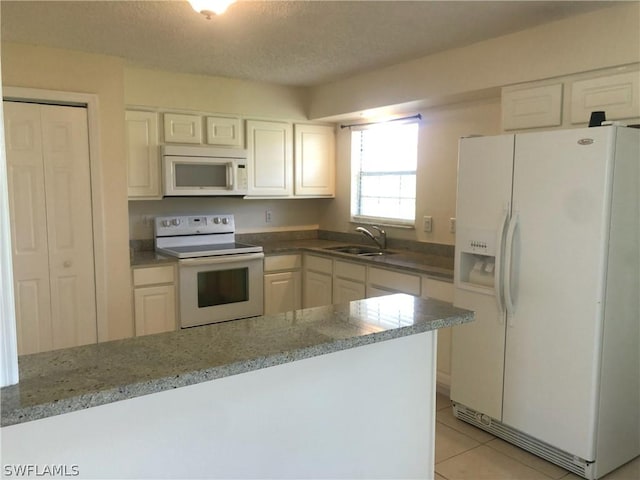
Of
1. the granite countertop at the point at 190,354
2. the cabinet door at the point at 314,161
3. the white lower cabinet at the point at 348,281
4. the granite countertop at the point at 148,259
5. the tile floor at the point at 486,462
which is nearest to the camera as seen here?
the granite countertop at the point at 190,354

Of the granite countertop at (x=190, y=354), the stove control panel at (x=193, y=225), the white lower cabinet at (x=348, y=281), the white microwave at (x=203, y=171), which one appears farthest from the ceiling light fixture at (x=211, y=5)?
the stove control panel at (x=193, y=225)

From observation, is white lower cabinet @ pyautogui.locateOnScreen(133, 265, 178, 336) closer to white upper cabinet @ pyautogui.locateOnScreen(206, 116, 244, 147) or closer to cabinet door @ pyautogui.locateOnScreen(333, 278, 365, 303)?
white upper cabinet @ pyautogui.locateOnScreen(206, 116, 244, 147)

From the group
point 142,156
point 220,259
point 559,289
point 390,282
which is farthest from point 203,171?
point 559,289

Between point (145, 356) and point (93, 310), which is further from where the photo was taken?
point (93, 310)

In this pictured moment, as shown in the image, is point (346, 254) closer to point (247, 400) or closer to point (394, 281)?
point (394, 281)

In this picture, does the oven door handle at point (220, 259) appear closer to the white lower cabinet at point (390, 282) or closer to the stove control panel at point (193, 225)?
the stove control panel at point (193, 225)

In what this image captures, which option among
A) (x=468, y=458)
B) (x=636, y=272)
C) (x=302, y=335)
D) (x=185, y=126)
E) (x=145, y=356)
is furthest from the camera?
(x=185, y=126)

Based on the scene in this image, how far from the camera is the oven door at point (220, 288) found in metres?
3.90

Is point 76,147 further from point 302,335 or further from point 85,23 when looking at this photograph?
point 302,335

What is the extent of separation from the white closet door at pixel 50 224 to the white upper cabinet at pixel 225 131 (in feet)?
3.43

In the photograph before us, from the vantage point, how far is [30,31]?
116 inches

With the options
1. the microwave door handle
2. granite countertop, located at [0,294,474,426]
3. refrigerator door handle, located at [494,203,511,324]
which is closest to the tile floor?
refrigerator door handle, located at [494,203,511,324]

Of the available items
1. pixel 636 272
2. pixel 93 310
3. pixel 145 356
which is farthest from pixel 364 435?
pixel 93 310

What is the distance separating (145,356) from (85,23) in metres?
2.31
